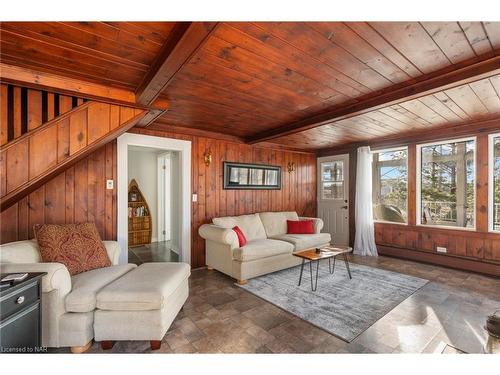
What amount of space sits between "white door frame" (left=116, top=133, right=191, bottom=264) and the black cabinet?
1.60 metres

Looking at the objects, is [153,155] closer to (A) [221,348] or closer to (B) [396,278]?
(A) [221,348]

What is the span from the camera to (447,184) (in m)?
3.98

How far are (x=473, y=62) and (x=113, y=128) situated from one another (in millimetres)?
3078

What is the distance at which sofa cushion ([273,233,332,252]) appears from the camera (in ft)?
12.5

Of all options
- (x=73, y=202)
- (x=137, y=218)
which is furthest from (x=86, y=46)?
(x=137, y=218)

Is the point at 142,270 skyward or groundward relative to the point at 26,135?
groundward

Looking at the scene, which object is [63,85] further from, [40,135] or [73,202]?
[73,202]

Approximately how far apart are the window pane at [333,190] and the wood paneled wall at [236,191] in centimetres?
27

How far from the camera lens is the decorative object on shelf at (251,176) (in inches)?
166

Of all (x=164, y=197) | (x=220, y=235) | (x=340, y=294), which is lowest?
(x=340, y=294)

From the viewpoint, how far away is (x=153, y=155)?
18.8 ft

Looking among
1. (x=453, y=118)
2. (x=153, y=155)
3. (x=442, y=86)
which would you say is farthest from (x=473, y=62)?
(x=153, y=155)

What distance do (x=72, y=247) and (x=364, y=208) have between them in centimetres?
464

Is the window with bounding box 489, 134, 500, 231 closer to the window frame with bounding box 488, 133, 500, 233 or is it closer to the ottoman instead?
the window frame with bounding box 488, 133, 500, 233
